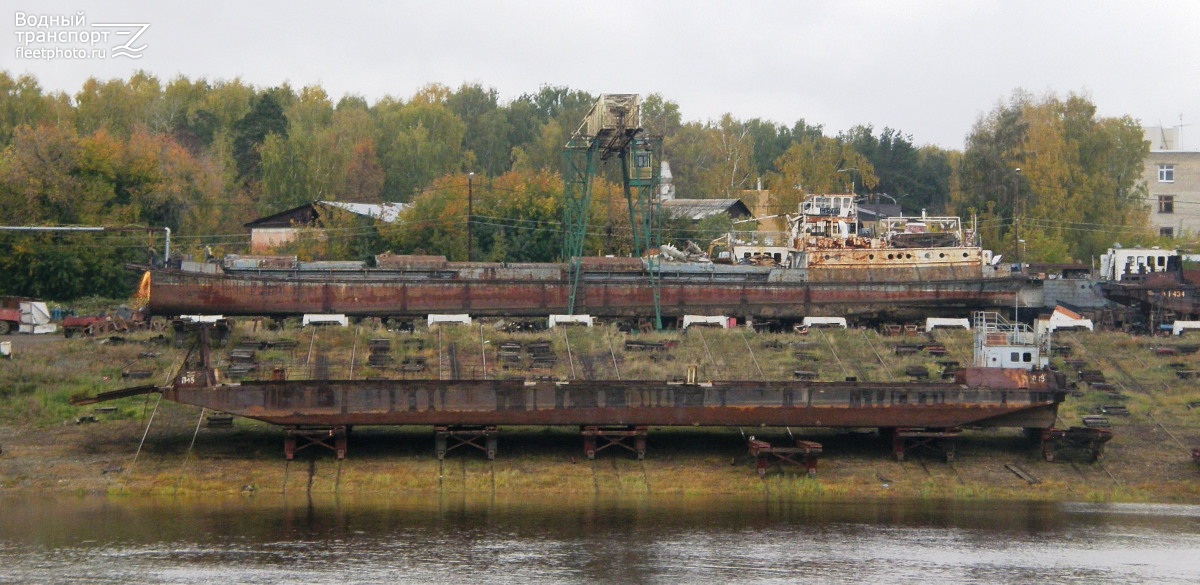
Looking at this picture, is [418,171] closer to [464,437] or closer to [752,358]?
[752,358]

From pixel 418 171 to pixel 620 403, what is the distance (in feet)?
203

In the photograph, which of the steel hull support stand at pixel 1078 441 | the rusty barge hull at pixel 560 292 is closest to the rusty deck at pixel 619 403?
the steel hull support stand at pixel 1078 441

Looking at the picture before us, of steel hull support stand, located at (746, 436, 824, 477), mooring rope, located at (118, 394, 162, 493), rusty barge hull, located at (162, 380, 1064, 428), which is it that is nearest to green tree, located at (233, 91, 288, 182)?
mooring rope, located at (118, 394, 162, 493)

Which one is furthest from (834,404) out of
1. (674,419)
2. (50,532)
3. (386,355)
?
(50,532)

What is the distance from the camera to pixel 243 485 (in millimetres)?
39469

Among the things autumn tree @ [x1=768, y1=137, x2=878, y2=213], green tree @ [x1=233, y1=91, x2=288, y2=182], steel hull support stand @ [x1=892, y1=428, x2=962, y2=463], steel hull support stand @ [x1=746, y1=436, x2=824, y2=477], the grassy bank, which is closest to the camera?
the grassy bank

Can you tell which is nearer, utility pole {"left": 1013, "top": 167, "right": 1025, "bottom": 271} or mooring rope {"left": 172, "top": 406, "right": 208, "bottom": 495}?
mooring rope {"left": 172, "top": 406, "right": 208, "bottom": 495}

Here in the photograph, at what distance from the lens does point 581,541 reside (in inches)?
1319

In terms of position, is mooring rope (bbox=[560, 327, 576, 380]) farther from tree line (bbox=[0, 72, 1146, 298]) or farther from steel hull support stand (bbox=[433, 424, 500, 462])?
tree line (bbox=[0, 72, 1146, 298])

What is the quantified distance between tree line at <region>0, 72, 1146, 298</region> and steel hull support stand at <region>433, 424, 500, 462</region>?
3325 centimetres

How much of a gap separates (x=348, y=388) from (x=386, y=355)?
33.1 ft

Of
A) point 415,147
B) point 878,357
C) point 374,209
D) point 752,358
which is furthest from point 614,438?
point 415,147

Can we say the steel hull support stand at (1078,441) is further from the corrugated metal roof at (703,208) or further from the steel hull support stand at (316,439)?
the corrugated metal roof at (703,208)

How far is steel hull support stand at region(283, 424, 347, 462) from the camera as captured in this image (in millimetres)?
41531
